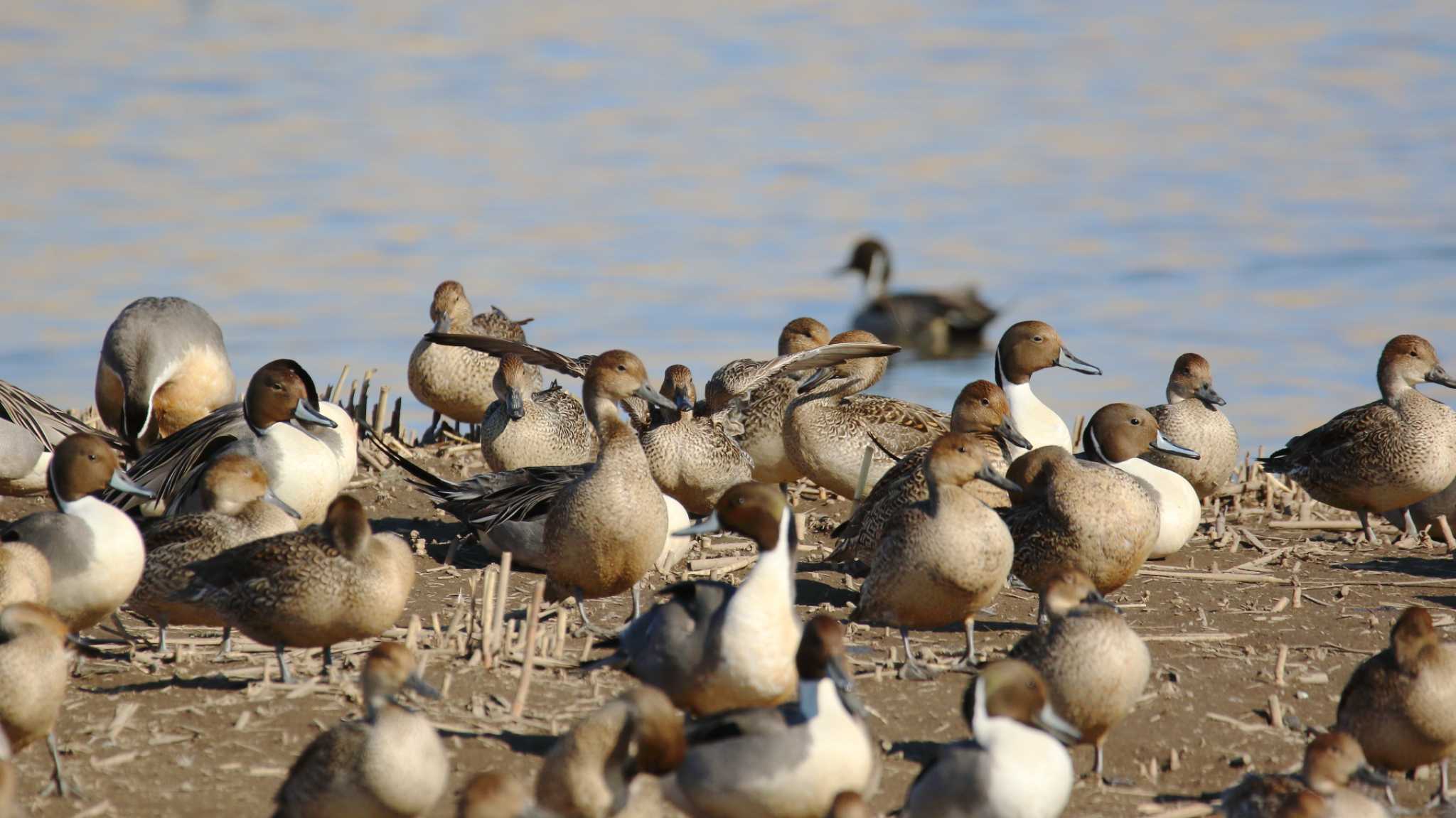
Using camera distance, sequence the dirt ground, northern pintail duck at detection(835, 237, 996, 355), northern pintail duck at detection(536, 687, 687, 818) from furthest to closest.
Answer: northern pintail duck at detection(835, 237, 996, 355)
the dirt ground
northern pintail duck at detection(536, 687, 687, 818)

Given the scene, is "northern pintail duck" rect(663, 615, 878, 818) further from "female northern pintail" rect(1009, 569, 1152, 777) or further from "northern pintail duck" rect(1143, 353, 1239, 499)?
"northern pintail duck" rect(1143, 353, 1239, 499)

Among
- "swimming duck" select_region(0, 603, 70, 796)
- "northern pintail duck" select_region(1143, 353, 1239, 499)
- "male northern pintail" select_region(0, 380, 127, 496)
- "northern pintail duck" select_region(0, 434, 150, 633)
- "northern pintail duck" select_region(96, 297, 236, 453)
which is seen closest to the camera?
"swimming duck" select_region(0, 603, 70, 796)

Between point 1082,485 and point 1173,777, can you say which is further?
point 1082,485

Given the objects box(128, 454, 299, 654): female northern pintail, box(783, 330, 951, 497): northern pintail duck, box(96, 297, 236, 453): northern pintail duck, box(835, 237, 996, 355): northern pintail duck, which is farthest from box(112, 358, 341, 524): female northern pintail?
box(835, 237, 996, 355): northern pintail duck

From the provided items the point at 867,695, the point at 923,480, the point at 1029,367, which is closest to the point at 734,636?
the point at 867,695

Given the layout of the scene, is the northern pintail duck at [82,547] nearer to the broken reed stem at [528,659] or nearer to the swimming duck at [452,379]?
the broken reed stem at [528,659]

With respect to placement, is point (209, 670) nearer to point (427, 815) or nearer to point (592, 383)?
point (427, 815)

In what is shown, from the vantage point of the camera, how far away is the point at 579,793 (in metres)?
3.93

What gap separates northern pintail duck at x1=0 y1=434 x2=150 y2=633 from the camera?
17.4 feet

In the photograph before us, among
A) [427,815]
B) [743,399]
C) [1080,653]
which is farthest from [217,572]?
[743,399]

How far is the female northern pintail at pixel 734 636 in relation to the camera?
15.7ft

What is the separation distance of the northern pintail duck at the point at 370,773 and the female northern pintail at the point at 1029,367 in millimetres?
4776

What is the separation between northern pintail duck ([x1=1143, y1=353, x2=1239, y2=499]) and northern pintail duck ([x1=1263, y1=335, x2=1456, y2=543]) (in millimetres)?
398

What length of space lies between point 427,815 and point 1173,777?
82.6 inches
